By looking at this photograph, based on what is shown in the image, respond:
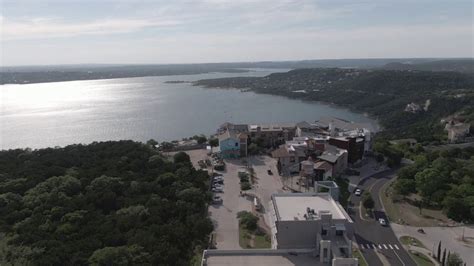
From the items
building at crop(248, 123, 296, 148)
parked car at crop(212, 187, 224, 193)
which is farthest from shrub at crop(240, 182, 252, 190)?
building at crop(248, 123, 296, 148)

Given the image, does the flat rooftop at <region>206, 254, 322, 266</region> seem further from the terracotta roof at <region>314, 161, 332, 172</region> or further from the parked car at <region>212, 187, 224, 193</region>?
the terracotta roof at <region>314, 161, 332, 172</region>

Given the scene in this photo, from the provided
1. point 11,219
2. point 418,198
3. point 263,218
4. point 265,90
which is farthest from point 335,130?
point 265,90

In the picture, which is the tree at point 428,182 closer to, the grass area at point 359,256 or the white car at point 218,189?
the grass area at point 359,256

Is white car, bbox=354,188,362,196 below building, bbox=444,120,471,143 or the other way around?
below

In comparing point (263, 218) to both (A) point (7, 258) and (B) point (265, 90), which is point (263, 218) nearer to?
(A) point (7, 258)

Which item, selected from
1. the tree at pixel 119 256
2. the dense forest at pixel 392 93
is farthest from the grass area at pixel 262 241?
the dense forest at pixel 392 93

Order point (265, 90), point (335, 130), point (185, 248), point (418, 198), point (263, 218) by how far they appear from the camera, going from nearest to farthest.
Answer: point (185, 248)
point (263, 218)
point (418, 198)
point (335, 130)
point (265, 90)
